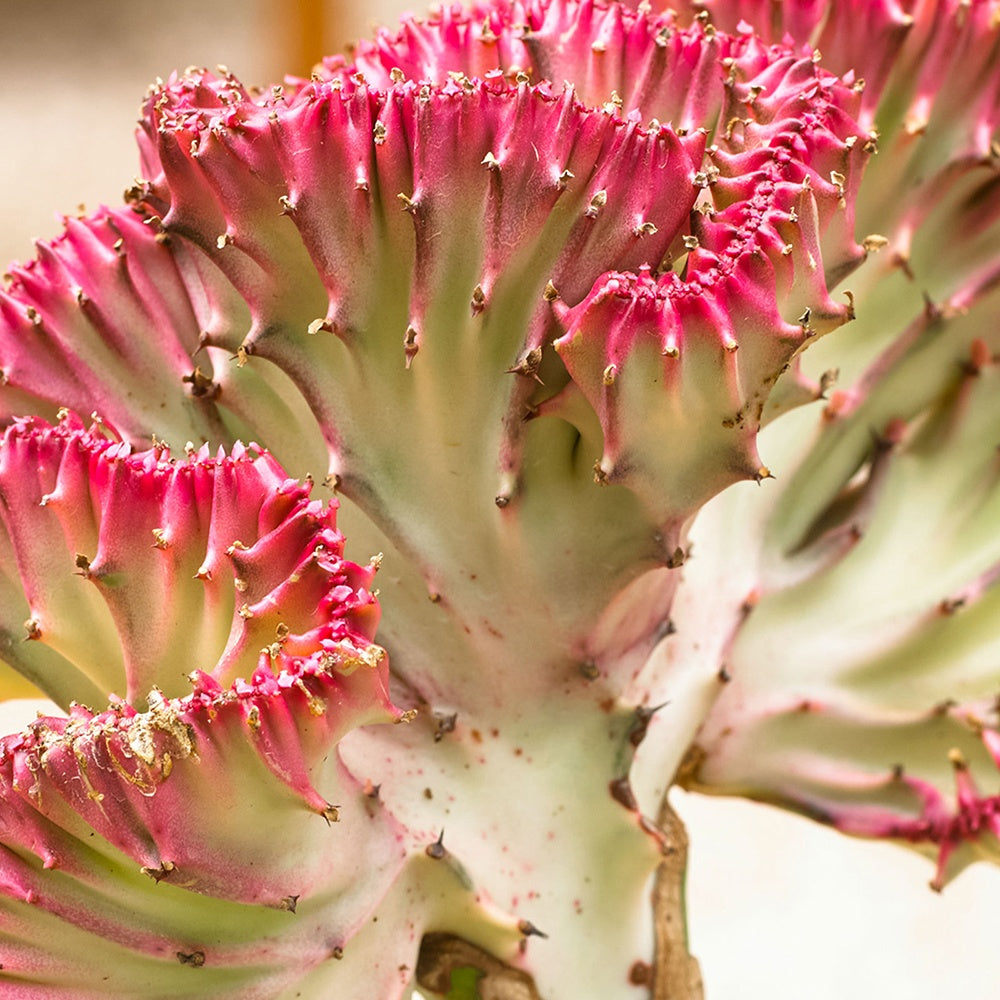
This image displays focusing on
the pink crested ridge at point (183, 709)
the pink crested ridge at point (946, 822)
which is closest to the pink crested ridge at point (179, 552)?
the pink crested ridge at point (183, 709)

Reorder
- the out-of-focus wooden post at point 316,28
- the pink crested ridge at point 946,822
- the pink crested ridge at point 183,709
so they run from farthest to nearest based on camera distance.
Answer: the out-of-focus wooden post at point 316,28
the pink crested ridge at point 946,822
the pink crested ridge at point 183,709

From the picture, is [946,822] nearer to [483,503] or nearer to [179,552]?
[483,503]

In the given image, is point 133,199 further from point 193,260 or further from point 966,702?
point 966,702

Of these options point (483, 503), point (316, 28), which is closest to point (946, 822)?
point (483, 503)

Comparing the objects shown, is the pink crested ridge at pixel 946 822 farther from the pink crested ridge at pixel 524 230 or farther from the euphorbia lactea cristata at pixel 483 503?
the pink crested ridge at pixel 524 230

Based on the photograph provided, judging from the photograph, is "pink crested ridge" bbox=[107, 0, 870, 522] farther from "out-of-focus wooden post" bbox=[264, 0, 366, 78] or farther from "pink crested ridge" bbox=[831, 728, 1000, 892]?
"out-of-focus wooden post" bbox=[264, 0, 366, 78]

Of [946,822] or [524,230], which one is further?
[946,822]

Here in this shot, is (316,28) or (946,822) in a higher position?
(316,28)

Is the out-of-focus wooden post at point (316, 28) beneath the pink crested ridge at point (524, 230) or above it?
above
